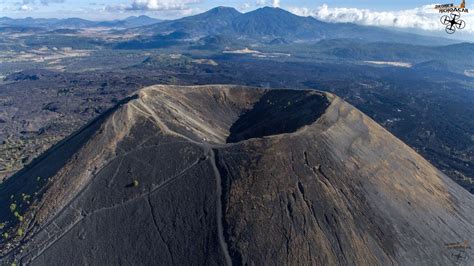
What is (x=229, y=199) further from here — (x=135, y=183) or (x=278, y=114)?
(x=278, y=114)

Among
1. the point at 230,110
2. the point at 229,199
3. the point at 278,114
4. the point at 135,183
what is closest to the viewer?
the point at 229,199

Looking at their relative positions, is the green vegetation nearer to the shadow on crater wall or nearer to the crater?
the crater

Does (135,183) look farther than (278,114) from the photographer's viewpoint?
No

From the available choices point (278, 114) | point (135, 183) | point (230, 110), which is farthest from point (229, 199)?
point (230, 110)

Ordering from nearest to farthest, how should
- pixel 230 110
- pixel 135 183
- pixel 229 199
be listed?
pixel 229 199
pixel 135 183
pixel 230 110

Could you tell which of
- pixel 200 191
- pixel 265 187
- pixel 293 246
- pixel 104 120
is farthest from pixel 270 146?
pixel 104 120

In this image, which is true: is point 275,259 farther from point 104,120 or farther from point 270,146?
point 104,120

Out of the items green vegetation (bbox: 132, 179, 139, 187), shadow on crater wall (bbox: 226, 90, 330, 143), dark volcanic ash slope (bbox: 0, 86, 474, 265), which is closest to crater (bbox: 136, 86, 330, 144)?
shadow on crater wall (bbox: 226, 90, 330, 143)
